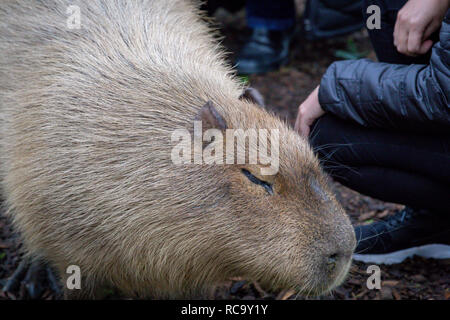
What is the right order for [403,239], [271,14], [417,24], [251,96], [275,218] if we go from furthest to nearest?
[271,14], [403,239], [251,96], [417,24], [275,218]

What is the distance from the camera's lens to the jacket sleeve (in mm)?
2625

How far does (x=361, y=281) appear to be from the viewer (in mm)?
3592

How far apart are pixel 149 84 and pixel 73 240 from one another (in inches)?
36.0

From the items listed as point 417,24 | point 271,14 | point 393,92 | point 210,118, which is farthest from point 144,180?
point 271,14

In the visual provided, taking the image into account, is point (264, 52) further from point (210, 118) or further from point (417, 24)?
point (210, 118)

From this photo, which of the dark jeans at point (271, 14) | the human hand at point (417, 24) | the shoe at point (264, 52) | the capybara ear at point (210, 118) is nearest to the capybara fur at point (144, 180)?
the capybara ear at point (210, 118)

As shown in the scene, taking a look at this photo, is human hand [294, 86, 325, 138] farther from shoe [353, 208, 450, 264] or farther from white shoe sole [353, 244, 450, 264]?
white shoe sole [353, 244, 450, 264]

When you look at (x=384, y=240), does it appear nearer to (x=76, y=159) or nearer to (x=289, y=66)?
(x=76, y=159)

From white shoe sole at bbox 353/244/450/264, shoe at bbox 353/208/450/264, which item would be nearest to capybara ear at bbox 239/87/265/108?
shoe at bbox 353/208/450/264

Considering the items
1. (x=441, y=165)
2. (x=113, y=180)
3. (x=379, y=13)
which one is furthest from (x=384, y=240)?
(x=113, y=180)

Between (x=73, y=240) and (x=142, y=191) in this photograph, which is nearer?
(x=142, y=191)

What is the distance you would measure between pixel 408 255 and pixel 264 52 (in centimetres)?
362

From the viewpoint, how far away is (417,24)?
2791mm

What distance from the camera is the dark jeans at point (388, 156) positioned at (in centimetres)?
303
